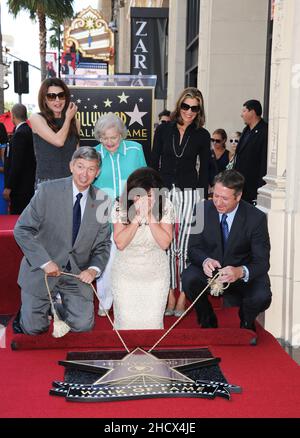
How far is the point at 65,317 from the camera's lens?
488 cm

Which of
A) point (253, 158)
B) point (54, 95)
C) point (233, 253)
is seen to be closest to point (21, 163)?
point (54, 95)

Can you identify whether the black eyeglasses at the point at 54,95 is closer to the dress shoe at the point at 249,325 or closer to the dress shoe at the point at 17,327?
the dress shoe at the point at 17,327

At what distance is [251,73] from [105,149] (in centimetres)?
521

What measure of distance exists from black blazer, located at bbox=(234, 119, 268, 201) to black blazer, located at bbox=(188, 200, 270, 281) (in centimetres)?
176

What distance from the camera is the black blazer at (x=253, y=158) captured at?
264 inches

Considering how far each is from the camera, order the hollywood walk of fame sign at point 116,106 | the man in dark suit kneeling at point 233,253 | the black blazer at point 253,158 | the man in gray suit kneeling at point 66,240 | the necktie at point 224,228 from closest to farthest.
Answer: the man in gray suit kneeling at point 66,240
the man in dark suit kneeling at point 233,253
the necktie at point 224,228
the black blazer at point 253,158
the hollywood walk of fame sign at point 116,106

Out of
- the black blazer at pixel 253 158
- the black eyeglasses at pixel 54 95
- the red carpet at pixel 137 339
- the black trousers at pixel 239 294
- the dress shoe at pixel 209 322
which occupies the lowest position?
the dress shoe at pixel 209 322

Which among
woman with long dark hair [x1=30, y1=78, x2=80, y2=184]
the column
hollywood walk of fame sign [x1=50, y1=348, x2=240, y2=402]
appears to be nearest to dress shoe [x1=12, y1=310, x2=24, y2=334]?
hollywood walk of fame sign [x1=50, y1=348, x2=240, y2=402]

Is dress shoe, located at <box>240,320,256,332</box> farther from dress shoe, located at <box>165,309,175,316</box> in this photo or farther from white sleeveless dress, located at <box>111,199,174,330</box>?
dress shoe, located at <box>165,309,175,316</box>

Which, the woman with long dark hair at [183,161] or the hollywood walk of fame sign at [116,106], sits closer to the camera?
the woman with long dark hair at [183,161]

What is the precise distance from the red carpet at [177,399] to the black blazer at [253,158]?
2851mm

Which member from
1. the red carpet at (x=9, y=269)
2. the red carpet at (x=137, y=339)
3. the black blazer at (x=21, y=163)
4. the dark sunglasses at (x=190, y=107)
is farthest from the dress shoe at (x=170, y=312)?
the black blazer at (x=21, y=163)
